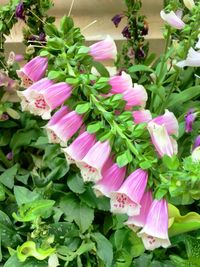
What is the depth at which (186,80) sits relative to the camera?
2.52 feet

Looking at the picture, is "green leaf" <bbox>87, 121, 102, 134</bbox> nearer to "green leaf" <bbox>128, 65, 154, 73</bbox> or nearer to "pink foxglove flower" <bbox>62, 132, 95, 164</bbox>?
"pink foxglove flower" <bbox>62, 132, 95, 164</bbox>

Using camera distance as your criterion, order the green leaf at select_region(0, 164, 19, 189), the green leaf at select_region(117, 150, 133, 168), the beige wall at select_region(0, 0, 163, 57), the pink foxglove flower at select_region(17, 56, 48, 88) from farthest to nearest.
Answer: the beige wall at select_region(0, 0, 163, 57)
the green leaf at select_region(0, 164, 19, 189)
the pink foxglove flower at select_region(17, 56, 48, 88)
the green leaf at select_region(117, 150, 133, 168)

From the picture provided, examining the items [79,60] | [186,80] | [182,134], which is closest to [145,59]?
[186,80]

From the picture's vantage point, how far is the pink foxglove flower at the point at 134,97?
0.53 m

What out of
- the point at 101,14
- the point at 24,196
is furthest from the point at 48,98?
the point at 101,14

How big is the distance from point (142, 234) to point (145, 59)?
1.22ft

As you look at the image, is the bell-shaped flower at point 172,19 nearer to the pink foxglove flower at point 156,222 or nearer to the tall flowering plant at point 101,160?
the tall flowering plant at point 101,160

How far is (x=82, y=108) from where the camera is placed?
490mm

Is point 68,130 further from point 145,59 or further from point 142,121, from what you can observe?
point 145,59

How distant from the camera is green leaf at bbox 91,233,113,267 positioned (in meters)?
0.57

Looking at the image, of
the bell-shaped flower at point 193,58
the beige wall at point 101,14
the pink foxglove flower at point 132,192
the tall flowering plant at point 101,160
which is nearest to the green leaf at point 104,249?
the tall flowering plant at point 101,160

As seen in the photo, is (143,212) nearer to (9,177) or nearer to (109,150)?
(109,150)

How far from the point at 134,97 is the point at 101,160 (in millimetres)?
88

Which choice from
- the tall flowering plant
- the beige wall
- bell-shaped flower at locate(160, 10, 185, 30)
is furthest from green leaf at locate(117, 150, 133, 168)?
the beige wall
